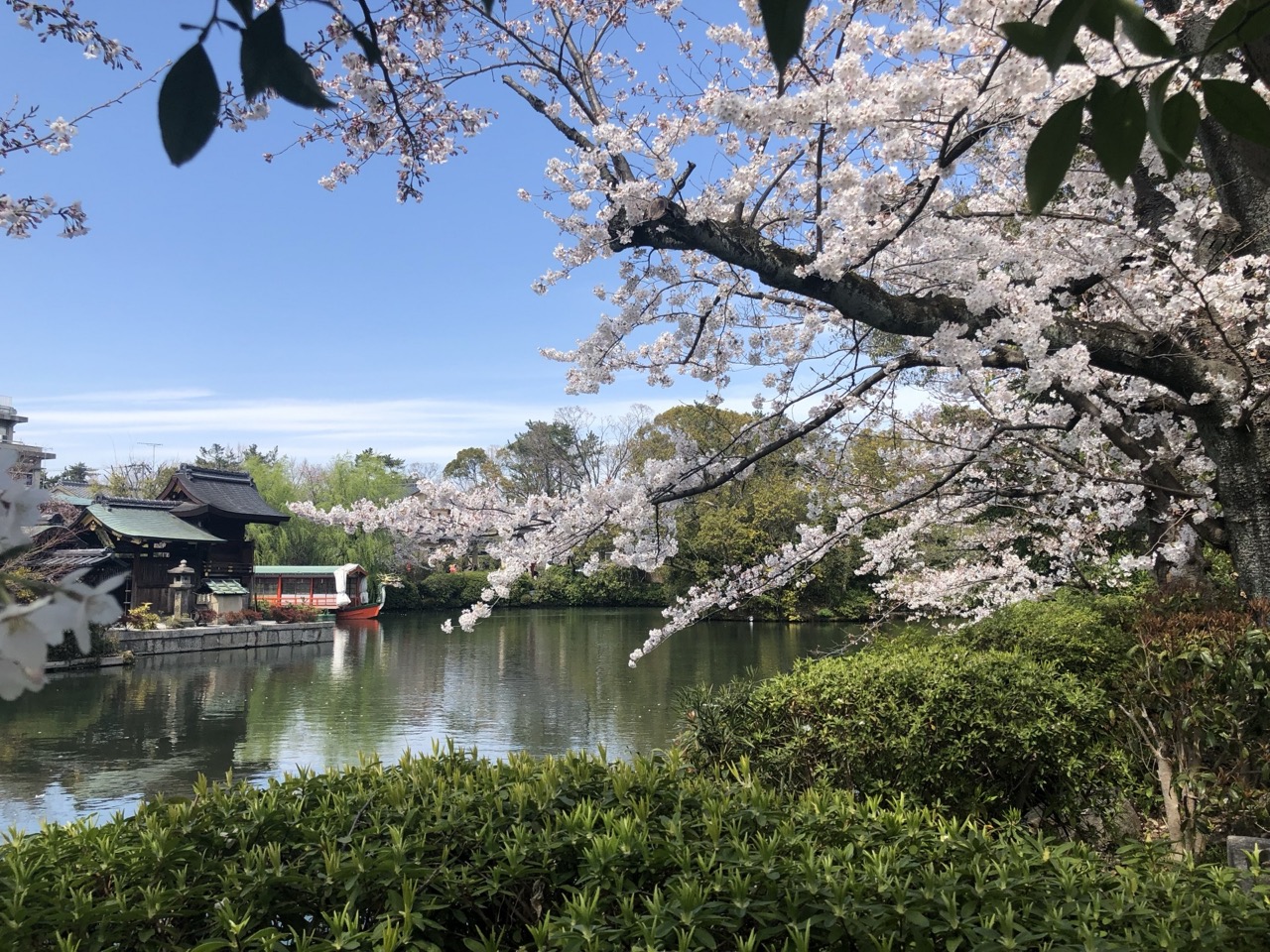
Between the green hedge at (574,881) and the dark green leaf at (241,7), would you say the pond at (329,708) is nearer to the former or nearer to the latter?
the green hedge at (574,881)

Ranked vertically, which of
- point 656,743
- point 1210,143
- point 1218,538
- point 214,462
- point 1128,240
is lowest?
point 656,743

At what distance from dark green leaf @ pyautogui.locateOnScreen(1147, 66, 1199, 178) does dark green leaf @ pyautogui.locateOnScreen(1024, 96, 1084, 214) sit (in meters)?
0.08

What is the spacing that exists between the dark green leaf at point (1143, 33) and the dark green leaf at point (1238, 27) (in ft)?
0.30

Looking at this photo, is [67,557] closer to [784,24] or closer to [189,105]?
[189,105]

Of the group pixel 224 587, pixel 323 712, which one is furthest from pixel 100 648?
pixel 323 712

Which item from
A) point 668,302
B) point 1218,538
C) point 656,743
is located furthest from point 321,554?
point 1218,538

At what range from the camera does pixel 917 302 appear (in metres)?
3.74

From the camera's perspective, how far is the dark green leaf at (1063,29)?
0.57 meters

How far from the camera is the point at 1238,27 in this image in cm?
69

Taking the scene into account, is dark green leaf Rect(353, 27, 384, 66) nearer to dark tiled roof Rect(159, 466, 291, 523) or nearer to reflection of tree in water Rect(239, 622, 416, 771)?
reflection of tree in water Rect(239, 622, 416, 771)

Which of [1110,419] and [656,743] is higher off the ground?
[1110,419]

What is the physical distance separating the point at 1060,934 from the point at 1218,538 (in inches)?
133

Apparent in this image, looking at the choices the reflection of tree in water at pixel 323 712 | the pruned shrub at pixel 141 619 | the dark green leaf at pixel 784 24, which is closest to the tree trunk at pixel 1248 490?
the dark green leaf at pixel 784 24

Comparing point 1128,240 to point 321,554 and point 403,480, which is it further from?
point 403,480
